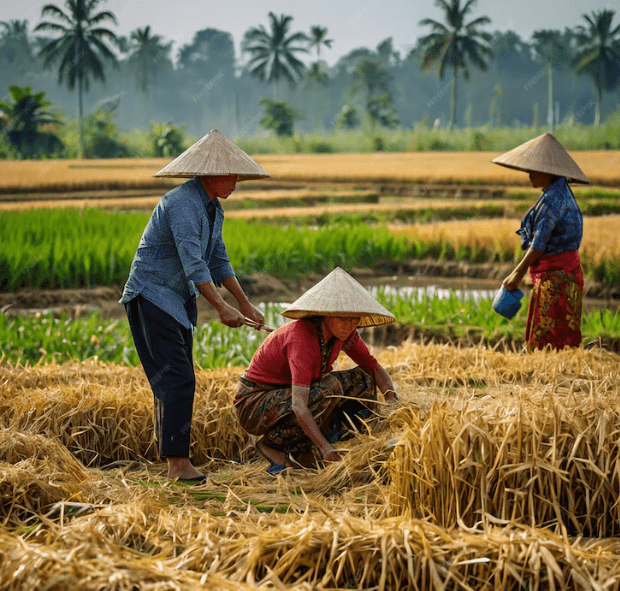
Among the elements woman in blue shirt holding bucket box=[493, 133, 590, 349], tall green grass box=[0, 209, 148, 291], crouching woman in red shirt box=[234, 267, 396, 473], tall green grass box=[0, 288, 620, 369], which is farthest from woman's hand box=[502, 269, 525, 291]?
tall green grass box=[0, 209, 148, 291]

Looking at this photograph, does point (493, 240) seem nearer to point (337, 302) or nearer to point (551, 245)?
point (551, 245)

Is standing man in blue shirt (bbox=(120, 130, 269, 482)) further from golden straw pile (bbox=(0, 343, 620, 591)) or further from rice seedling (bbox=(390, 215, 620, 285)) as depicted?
rice seedling (bbox=(390, 215, 620, 285))

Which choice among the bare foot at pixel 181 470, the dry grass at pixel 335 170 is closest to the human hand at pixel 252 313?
the bare foot at pixel 181 470

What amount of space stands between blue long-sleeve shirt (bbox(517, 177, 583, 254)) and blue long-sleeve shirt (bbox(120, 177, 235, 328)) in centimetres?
186

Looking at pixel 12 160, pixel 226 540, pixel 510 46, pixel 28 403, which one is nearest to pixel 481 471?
pixel 226 540

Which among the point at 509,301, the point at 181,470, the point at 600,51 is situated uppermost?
the point at 600,51

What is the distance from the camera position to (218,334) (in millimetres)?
6023

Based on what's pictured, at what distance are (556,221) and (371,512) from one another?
7.54 feet

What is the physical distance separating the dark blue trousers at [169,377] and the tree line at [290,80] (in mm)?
15388

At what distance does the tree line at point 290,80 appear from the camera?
24.1 meters

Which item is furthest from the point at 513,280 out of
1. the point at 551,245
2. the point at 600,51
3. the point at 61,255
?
the point at 600,51

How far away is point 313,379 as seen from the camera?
297 centimetres

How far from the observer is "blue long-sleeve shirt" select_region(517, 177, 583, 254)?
4.14 m

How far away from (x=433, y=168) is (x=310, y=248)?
9007 mm
